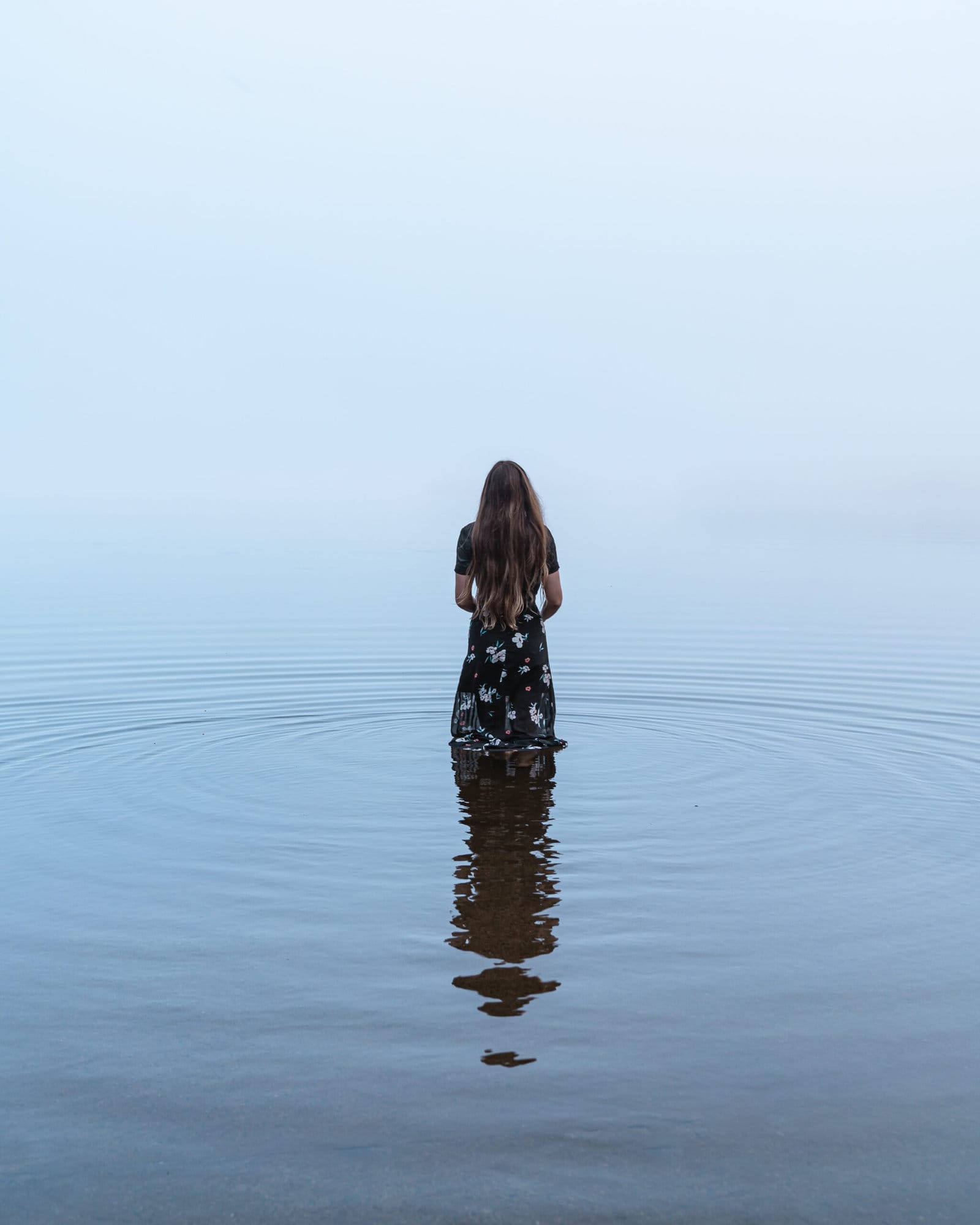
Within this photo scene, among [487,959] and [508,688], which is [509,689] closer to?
[508,688]

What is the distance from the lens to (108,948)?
5148mm

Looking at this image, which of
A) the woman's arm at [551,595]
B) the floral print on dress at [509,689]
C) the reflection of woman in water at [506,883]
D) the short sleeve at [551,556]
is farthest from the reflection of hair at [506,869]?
the short sleeve at [551,556]

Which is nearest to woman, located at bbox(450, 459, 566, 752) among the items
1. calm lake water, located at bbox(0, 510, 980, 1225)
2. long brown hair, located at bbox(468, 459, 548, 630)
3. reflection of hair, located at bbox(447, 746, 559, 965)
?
long brown hair, located at bbox(468, 459, 548, 630)

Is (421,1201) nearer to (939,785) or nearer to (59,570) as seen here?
(939,785)

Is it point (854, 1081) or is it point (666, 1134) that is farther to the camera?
point (854, 1081)

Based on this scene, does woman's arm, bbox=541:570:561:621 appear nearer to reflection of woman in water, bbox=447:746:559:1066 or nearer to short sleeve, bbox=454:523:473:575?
short sleeve, bbox=454:523:473:575

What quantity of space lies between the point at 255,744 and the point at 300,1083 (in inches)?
238

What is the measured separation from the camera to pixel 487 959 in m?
4.96

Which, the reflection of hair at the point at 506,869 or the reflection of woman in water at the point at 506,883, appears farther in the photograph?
the reflection of hair at the point at 506,869

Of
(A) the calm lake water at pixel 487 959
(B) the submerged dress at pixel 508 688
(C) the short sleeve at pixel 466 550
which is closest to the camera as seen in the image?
(A) the calm lake water at pixel 487 959

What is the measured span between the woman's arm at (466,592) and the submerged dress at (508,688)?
0.09 meters

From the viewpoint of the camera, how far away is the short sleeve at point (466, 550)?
891 centimetres

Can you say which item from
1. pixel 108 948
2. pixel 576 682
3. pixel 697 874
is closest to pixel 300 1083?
pixel 108 948

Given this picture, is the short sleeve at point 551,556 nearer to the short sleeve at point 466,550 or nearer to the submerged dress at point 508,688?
the submerged dress at point 508,688
